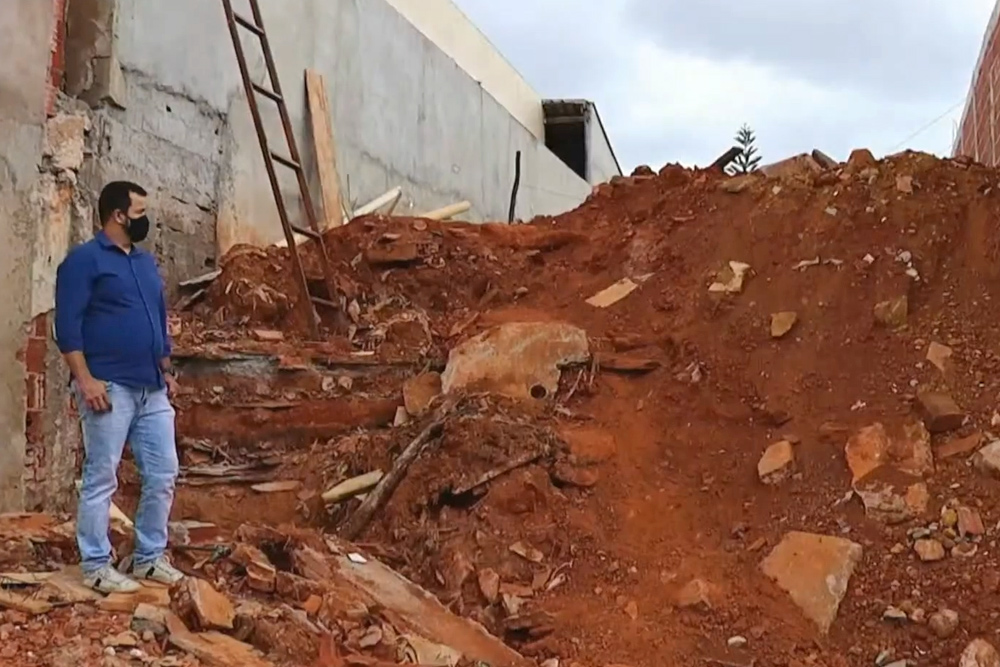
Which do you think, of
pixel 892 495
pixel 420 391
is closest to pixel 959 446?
pixel 892 495

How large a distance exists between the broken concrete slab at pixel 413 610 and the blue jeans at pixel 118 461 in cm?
74


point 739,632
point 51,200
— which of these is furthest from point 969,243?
point 51,200

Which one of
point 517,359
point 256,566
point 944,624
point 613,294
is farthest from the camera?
point 613,294

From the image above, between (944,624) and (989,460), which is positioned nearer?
(944,624)

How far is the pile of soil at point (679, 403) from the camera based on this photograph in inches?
179

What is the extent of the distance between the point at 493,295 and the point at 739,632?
12.0 feet

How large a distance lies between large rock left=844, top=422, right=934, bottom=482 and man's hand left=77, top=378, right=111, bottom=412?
3.22 meters

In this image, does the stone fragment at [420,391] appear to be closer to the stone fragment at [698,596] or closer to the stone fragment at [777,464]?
the stone fragment at [777,464]

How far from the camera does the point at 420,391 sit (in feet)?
20.7

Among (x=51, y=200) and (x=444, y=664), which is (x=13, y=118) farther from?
(x=444, y=664)

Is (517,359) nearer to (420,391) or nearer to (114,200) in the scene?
(420,391)

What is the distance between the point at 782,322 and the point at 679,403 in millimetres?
750

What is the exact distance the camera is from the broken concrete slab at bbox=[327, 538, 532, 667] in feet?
13.9

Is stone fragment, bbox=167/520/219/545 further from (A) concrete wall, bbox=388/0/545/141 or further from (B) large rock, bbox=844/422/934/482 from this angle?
(A) concrete wall, bbox=388/0/545/141
